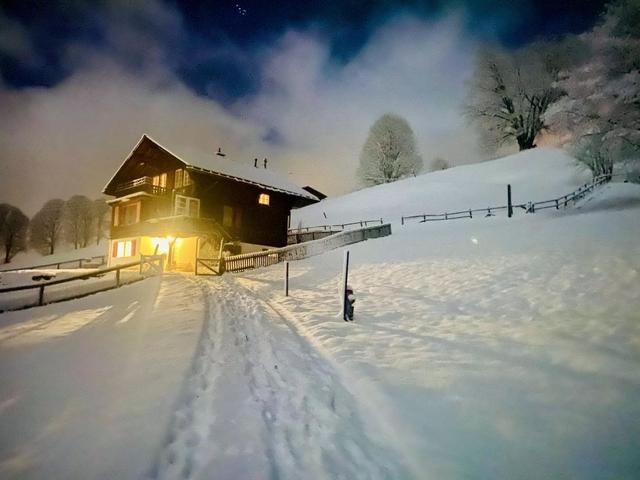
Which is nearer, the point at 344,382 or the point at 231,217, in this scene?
the point at 344,382

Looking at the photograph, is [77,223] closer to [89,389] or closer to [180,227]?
[180,227]

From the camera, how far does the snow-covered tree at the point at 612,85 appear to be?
15.7 metres

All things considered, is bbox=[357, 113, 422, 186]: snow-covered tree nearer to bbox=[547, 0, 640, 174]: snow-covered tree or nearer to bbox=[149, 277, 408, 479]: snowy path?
bbox=[547, 0, 640, 174]: snow-covered tree

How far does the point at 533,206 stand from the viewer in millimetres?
26516

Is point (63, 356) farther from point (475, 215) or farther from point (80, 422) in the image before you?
point (475, 215)

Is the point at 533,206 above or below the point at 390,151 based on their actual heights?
below

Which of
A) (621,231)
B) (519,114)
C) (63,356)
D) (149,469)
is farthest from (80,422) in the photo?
(519,114)

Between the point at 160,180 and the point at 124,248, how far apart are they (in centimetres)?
742

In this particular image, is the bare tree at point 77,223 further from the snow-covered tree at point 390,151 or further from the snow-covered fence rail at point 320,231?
the snow-covered tree at point 390,151

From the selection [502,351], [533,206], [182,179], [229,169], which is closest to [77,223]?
[182,179]

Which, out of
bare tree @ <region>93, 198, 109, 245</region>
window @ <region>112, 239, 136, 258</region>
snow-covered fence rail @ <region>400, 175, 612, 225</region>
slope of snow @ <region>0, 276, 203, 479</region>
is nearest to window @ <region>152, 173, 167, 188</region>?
window @ <region>112, 239, 136, 258</region>

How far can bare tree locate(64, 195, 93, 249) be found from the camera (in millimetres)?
61875

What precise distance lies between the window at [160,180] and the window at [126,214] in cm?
250

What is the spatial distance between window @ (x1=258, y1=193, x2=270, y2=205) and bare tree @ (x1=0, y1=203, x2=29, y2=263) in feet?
183
